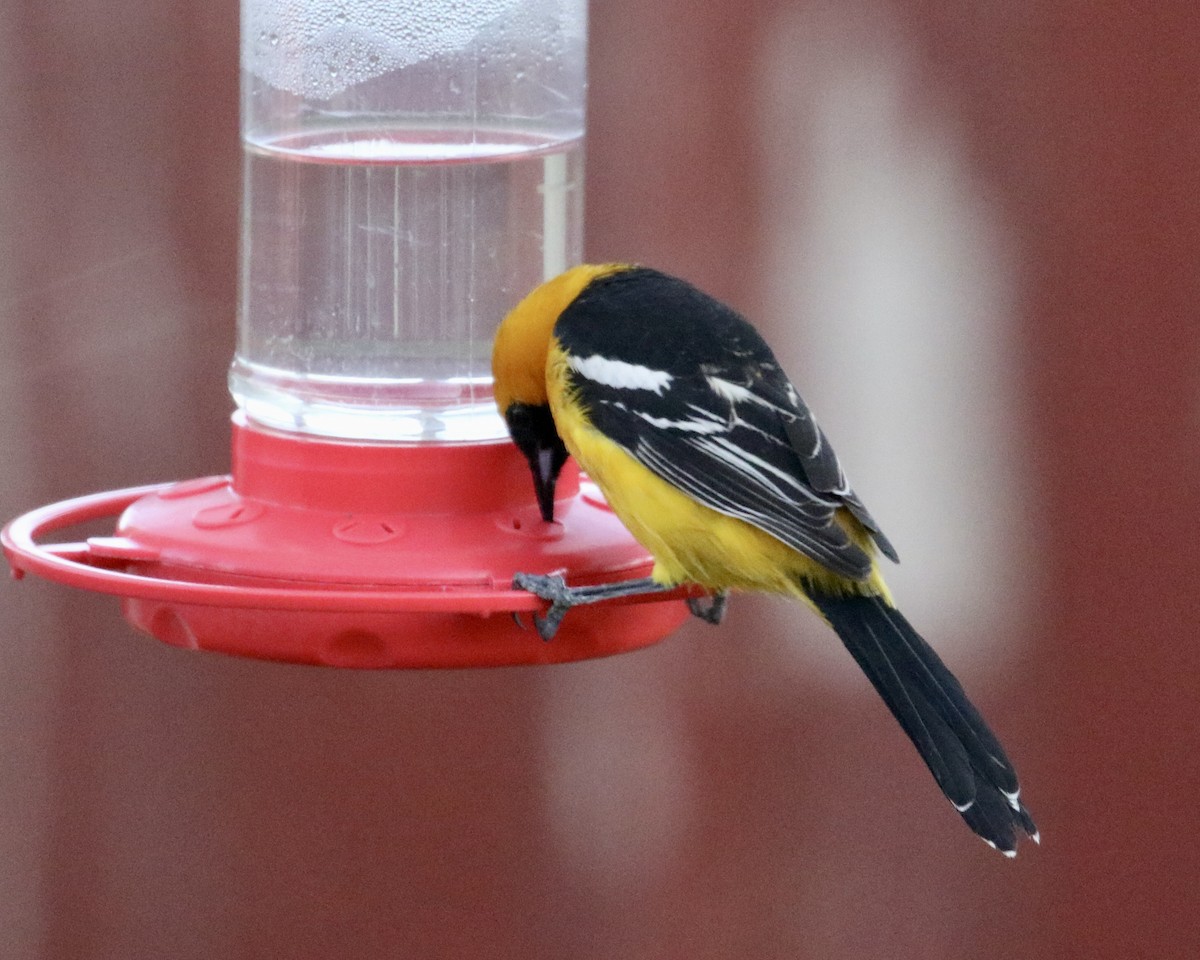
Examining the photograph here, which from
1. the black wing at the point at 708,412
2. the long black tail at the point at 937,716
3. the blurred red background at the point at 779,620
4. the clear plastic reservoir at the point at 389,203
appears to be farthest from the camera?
the blurred red background at the point at 779,620

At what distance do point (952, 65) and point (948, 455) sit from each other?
2.87 feet

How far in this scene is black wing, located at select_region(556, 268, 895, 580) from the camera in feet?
8.13

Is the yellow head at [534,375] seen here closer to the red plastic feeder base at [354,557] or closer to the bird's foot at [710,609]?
the red plastic feeder base at [354,557]

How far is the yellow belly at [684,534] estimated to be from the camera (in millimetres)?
2453

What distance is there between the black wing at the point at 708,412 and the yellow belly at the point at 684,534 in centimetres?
3

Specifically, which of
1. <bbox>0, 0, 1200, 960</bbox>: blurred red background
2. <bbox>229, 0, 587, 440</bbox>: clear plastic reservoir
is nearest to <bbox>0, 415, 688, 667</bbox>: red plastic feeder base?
<bbox>229, 0, 587, 440</bbox>: clear plastic reservoir

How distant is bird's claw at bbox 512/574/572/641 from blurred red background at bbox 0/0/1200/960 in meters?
1.59

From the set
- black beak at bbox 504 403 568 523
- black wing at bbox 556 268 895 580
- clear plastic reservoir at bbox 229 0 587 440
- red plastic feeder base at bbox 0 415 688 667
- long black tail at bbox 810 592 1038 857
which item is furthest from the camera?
clear plastic reservoir at bbox 229 0 587 440

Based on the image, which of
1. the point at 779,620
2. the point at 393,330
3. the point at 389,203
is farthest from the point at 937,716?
the point at 779,620

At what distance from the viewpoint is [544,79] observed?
2934mm

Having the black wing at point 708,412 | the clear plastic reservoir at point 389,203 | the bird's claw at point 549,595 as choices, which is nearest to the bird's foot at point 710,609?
the black wing at point 708,412

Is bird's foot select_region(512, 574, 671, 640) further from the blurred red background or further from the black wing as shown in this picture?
the blurred red background

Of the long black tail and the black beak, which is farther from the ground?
the black beak

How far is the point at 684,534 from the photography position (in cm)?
245
